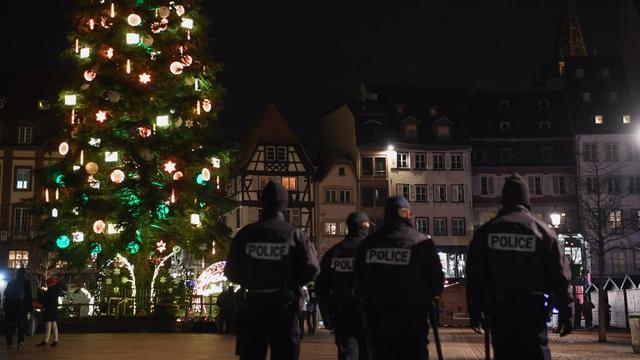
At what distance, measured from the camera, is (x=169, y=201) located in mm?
30094

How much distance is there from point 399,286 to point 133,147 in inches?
856

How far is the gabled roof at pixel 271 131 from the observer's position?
242ft

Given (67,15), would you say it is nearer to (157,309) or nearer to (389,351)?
(157,309)

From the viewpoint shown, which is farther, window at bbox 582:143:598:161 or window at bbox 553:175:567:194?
window at bbox 553:175:567:194

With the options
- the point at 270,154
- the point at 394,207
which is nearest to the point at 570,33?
the point at 270,154

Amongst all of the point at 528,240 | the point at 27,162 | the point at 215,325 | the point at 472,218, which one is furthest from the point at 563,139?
the point at 528,240

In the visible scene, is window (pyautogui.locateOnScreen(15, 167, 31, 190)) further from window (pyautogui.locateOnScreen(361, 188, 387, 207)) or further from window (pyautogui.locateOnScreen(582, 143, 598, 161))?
window (pyautogui.locateOnScreen(582, 143, 598, 161))

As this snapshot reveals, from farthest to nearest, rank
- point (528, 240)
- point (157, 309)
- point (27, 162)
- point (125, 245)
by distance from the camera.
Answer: point (27, 162) → point (157, 309) → point (125, 245) → point (528, 240)

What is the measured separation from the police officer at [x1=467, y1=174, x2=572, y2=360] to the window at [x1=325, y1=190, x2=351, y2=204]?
66.5m

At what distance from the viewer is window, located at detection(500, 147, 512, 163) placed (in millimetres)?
80750

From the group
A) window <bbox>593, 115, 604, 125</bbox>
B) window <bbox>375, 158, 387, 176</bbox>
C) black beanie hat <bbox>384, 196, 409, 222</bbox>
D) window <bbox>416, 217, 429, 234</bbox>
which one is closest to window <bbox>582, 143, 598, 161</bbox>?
window <bbox>593, 115, 604, 125</bbox>

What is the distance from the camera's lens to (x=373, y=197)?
7688cm

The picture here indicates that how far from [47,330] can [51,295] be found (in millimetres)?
876

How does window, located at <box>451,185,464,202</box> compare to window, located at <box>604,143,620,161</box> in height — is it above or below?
below
